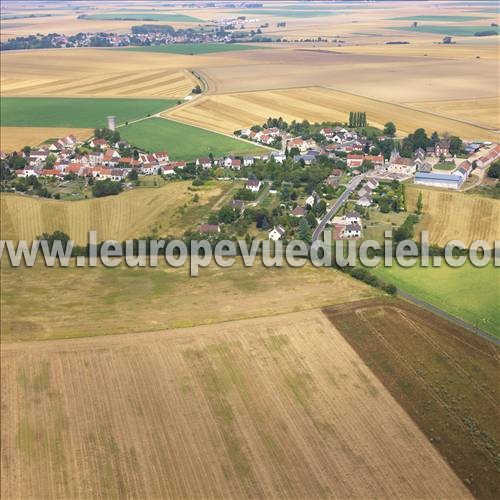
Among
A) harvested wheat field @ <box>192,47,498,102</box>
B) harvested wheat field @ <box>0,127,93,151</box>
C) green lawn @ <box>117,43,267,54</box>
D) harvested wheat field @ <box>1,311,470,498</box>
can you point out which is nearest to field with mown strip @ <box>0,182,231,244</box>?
harvested wheat field @ <box>1,311,470,498</box>

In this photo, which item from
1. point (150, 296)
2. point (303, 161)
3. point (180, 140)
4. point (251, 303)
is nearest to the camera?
Answer: point (251, 303)

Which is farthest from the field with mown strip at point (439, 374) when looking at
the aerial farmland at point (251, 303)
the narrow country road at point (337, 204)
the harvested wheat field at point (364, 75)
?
the harvested wheat field at point (364, 75)

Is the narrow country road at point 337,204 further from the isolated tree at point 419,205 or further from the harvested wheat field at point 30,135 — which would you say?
the harvested wheat field at point 30,135

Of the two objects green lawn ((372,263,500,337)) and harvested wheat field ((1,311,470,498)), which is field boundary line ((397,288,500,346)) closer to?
green lawn ((372,263,500,337))

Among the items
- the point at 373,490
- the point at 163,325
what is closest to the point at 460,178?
the point at 163,325

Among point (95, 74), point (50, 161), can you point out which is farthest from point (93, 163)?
point (95, 74)

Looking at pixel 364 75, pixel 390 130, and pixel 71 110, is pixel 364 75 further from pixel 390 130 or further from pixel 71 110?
pixel 71 110
